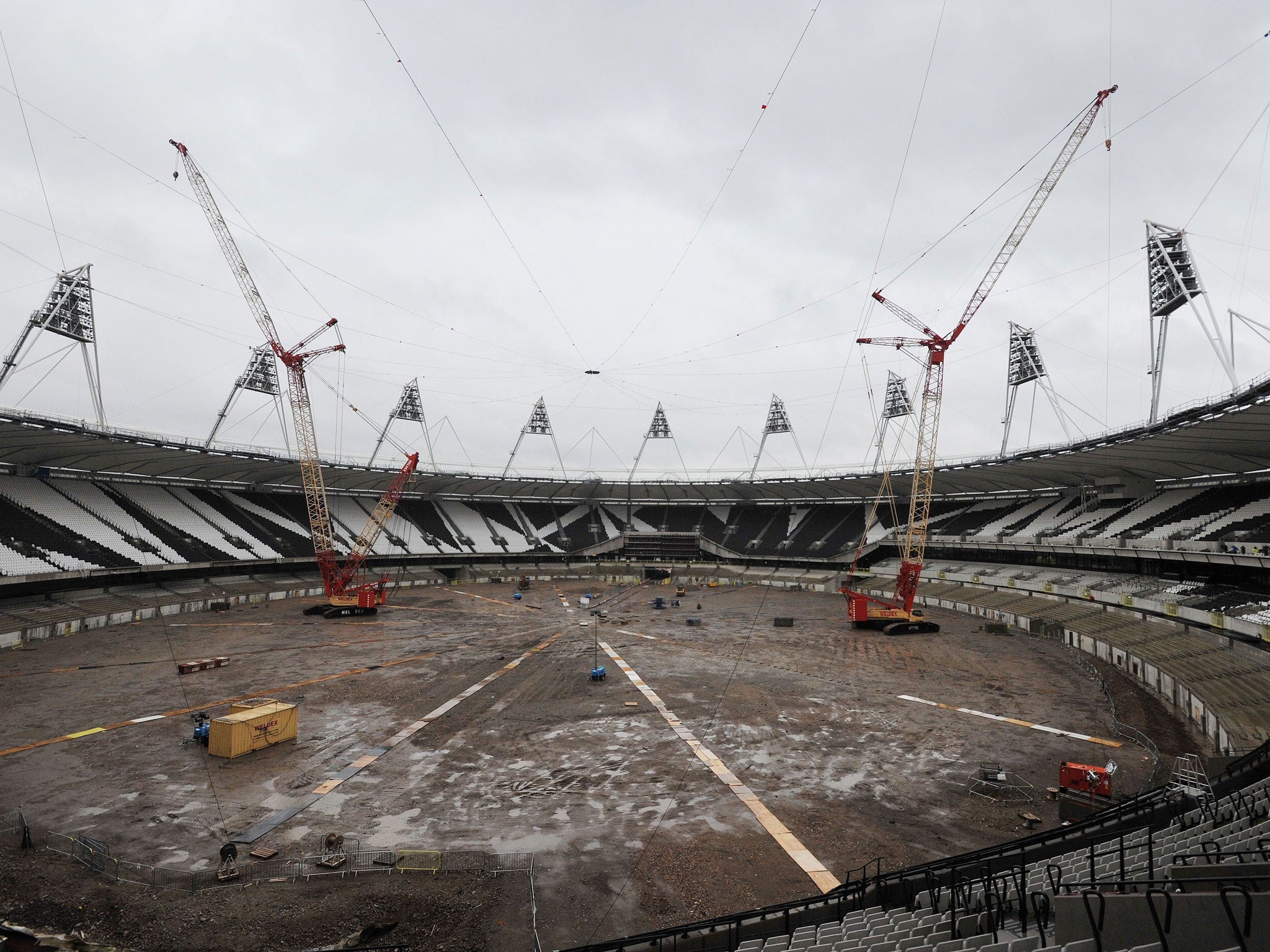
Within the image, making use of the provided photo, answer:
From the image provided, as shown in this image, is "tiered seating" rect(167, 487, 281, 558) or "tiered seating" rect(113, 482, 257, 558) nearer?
"tiered seating" rect(113, 482, 257, 558)

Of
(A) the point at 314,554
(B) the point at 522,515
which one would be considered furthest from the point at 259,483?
(B) the point at 522,515

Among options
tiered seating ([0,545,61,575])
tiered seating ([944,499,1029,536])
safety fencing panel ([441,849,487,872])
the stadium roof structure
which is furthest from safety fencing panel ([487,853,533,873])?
tiered seating ([944,499,1029,536])

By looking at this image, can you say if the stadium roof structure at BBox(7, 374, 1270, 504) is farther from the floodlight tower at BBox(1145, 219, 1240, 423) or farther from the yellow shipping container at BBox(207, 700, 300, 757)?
the yellow shipping container at BBox(207, 700, 300, 757)

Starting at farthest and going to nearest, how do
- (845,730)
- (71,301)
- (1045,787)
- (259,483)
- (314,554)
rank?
1. (259,483)
2. (314,554)
3. (71,301)
4. (845,730)
5. (1045,787)

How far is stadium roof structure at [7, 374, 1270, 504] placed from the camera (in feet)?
130

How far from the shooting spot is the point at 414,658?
126 ft

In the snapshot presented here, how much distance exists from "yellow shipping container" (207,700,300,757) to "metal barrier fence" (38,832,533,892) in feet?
21.0

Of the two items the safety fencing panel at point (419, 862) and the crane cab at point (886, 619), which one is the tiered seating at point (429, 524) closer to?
the crane cab at point (886, 619)

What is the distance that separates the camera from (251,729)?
73.8 ft

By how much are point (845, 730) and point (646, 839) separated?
1238 cm

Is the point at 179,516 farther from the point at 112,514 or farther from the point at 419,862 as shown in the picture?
the point at 419,862

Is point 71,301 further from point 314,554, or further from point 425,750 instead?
point 425,750

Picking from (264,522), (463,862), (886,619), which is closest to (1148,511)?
(886,619)

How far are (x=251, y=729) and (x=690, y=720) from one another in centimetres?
1730
